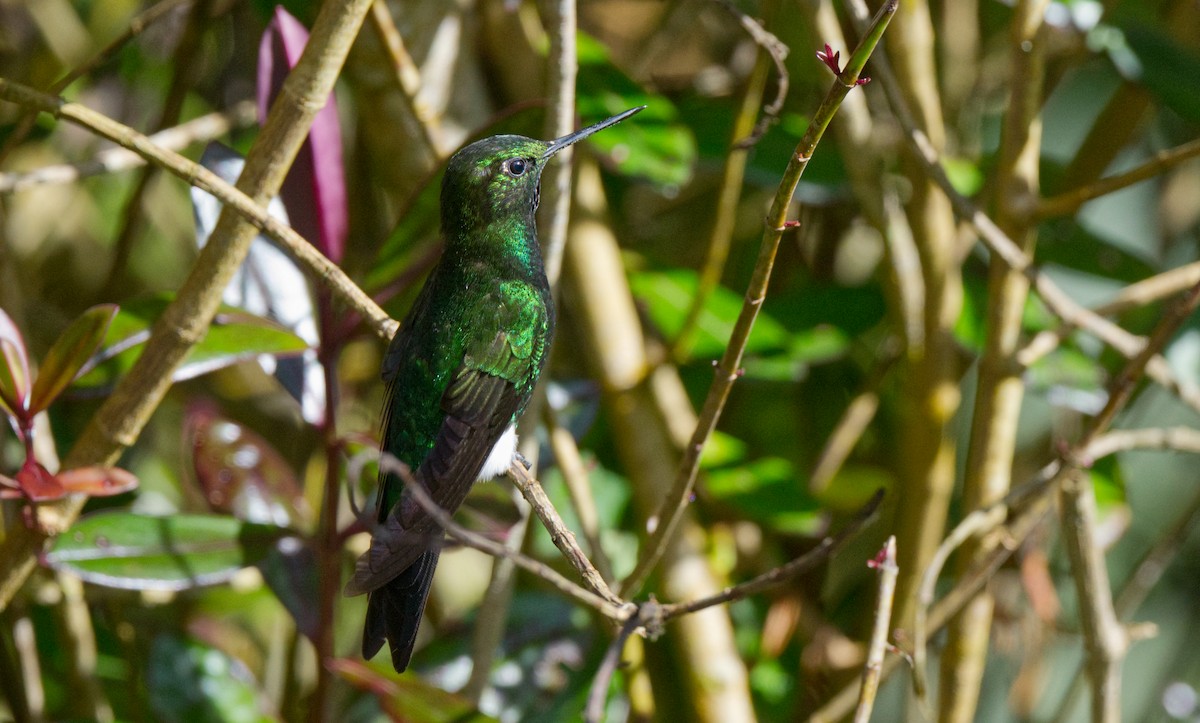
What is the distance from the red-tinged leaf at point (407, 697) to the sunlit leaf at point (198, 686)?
20 cm

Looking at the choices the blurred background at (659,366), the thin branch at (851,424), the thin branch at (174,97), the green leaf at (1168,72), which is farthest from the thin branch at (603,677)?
the thin branch at (174,97)

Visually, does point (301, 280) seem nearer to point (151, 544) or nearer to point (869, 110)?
point (151, 544)

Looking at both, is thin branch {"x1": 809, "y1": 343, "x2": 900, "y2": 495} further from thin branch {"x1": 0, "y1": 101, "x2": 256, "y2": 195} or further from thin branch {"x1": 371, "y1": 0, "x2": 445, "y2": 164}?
thin branch {"x1": 0, "y1": 101, "x2": 256, "y2": 195}

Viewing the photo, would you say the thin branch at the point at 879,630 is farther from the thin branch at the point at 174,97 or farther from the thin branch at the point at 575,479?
the thin branch at the point at 174,97

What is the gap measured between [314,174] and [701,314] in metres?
0.70

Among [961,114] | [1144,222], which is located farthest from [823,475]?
[1144,222]

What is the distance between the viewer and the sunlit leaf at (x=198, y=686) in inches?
61.3

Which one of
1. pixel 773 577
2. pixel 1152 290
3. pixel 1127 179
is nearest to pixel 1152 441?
pixel 1152 290

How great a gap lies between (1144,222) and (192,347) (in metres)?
2.67

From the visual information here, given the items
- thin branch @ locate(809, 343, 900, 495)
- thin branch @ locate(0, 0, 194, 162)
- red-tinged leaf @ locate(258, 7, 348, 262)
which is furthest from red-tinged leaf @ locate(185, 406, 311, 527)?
thin branch @ locate(809, 343, 900, 495)

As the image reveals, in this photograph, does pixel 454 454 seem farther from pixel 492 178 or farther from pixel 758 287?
pixel 758 287

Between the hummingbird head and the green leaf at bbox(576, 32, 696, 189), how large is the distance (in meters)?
0.15

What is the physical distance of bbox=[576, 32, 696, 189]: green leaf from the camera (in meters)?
1.70

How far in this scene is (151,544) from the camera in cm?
143
